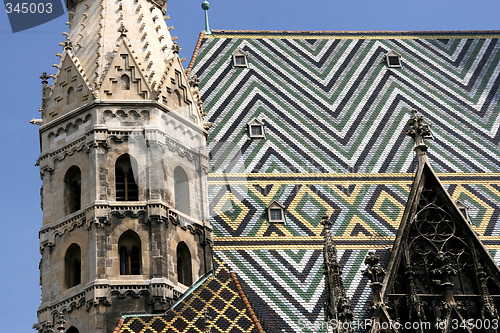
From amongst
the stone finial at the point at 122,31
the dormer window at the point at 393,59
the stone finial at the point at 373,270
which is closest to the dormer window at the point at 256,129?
the stone finial at the point at 122,31

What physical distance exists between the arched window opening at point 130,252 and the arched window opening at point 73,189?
122cm

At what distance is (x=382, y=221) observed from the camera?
26.0 meters

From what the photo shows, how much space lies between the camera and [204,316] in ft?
72.5

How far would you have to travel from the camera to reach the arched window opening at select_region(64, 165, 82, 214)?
24.3 meters

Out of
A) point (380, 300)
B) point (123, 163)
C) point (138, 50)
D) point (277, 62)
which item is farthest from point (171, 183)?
point (277, 62)

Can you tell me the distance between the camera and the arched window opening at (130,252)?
23328 mm

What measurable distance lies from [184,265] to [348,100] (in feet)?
23.3

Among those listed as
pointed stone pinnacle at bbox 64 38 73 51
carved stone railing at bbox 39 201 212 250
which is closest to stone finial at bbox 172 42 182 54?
pointed stone pinnacle at bbox 64 38 73 51

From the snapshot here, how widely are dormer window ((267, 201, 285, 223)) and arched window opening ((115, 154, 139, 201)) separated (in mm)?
2921

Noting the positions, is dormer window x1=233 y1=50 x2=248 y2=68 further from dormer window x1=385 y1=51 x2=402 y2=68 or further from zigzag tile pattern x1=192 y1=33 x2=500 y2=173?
dormer window x1=385 y1=51 x2=402 y2=68

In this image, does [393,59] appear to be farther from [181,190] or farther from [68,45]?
[68,45]

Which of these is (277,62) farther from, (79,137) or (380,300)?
(380,300)

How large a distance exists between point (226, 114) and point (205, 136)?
2.57 metres

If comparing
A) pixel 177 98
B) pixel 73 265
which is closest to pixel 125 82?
pixel 177 98
